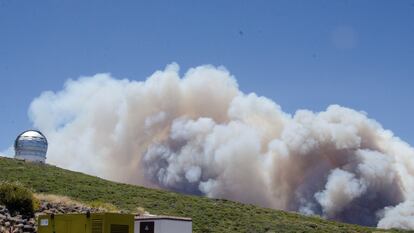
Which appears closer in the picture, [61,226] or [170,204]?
[61,226]

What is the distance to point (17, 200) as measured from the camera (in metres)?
33.1

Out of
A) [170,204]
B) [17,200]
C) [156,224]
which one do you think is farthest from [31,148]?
A: [156,224]

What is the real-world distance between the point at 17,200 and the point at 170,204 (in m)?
25.4

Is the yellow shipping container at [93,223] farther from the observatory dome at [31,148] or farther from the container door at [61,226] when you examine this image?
the observatory dome at [31,148]

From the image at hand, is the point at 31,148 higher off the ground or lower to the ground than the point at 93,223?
higher

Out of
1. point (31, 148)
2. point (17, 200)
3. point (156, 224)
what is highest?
point (31, 148)

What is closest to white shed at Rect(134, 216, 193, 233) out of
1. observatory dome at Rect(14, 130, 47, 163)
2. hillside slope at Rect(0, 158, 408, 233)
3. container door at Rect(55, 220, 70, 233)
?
container door at Rect(55, 220, 70, 233)

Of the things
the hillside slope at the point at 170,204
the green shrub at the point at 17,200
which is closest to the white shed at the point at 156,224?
the green shrub at the point at 17,200

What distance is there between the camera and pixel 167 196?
62406mm

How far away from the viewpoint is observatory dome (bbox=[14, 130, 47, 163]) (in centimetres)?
8087

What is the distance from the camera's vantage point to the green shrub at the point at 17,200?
32625mm

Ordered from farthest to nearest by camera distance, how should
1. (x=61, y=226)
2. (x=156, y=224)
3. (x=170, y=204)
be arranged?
1. (x=170, y=204)
2. (x=156, y=224)
3. (x=61, y=226)

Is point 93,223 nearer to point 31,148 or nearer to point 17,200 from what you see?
point 17,200

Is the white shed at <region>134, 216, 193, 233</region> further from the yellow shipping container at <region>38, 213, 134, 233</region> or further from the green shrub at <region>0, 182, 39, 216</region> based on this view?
the green shrub at <region>0, 182, 39, 216</region>
